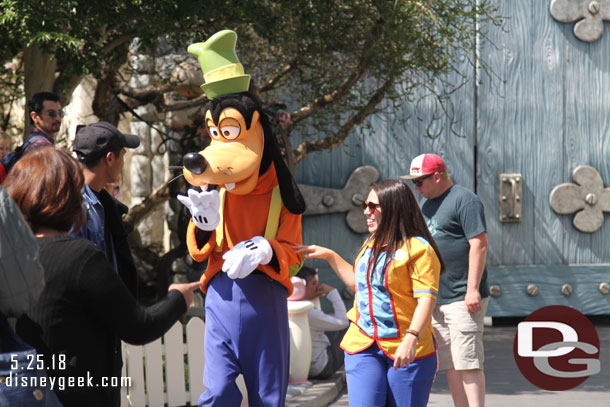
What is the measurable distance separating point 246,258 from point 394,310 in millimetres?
748

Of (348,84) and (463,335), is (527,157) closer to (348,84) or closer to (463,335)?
(348,84)

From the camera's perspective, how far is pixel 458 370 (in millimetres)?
5059

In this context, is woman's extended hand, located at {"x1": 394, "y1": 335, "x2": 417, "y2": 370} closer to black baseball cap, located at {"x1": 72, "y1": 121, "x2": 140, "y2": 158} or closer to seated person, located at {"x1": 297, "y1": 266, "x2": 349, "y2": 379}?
black baseball cap, located at {"x1": 72, "y1": 121, "x2": 140, "y2": 158}

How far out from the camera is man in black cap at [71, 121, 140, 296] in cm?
347

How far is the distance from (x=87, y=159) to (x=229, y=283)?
3.33ft

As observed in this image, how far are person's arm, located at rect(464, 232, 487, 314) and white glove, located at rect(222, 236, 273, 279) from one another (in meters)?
1.53

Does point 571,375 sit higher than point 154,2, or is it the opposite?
point 154,2

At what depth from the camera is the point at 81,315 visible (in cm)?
261

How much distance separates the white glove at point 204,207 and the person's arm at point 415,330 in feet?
3.57

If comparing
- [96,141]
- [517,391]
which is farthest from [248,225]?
[517,391]

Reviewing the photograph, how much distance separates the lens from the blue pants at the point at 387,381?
3.71m

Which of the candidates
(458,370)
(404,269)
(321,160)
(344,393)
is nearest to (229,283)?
(404,269)

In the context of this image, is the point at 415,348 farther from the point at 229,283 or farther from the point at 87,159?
the point at 87,159

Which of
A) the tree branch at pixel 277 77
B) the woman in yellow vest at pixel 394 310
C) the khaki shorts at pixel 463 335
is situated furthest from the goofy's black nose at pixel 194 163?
the tree branch at pixel 277 77
